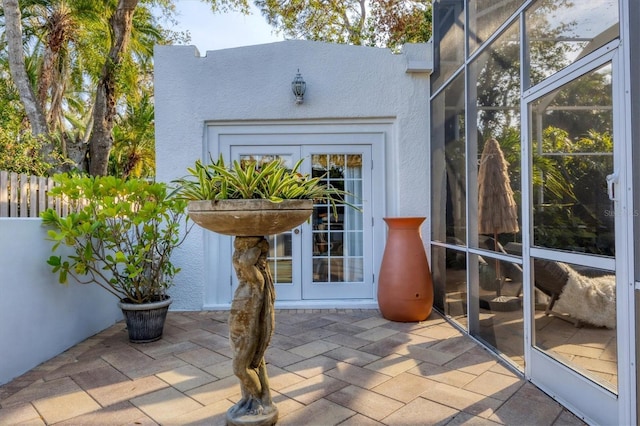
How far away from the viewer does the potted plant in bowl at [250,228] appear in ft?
6.13

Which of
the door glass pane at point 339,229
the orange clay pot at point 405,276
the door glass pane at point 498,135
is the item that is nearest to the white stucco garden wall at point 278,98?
the door glass pane at point 339,229

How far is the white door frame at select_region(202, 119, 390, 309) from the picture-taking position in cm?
470

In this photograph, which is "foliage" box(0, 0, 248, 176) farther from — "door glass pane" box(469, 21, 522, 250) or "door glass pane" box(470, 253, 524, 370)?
"door glass pane" box(470, 253, 524, 370)

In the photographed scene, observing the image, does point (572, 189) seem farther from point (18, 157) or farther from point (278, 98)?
point (18, 157)

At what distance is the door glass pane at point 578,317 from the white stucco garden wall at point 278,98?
7.33 feet

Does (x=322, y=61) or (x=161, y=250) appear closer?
(x=161, y=250)

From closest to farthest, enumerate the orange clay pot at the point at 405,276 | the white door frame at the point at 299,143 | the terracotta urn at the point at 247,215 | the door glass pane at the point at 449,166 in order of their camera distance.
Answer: the terracotta urn at the point at 247,215
the door glass pane at the point at 449,166
the orange clay pot at the point at 405,276
the white door frame at the point at 299,143

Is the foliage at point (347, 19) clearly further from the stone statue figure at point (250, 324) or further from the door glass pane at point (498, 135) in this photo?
the stone statue figure at point (250, 324)

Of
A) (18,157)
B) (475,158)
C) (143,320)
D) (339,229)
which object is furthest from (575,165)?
(18,157)

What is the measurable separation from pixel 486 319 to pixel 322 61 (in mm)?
3249

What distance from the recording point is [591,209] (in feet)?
7.03

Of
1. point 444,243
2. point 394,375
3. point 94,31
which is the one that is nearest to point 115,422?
point 394,375

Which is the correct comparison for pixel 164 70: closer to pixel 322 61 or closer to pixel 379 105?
pixel 322 61

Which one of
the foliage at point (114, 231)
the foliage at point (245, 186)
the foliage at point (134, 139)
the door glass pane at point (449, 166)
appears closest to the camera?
the foliage at point (245, 186)
